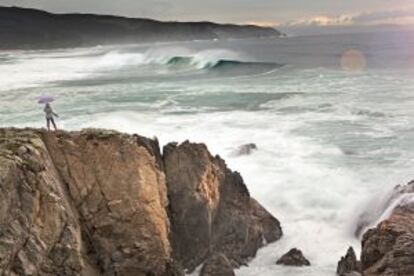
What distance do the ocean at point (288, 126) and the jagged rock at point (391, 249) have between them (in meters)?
5.28

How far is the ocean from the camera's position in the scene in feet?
64.6

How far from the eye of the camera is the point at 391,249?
10258 mm

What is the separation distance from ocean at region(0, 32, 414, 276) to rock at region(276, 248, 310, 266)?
0.78 ft

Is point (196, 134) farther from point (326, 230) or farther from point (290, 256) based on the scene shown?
point (290, 256)

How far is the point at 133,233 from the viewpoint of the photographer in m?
13.9

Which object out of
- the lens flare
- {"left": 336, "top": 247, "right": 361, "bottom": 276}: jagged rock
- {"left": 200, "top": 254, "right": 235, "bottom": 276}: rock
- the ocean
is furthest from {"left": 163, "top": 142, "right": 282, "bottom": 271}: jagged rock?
the lens flare

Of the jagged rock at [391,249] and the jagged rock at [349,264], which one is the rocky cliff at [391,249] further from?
the jagged rock at [349,264]

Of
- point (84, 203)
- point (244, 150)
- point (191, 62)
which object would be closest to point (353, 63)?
point (191, 62)

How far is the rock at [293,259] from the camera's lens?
16.3 meters

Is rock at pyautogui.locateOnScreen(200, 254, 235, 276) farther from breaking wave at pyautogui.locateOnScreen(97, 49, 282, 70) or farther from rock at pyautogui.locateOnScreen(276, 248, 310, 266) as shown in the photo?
breaking wave at pyautogui.locateOnScreen(97, 49, 282, 70)

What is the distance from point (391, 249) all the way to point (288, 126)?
22.1 m

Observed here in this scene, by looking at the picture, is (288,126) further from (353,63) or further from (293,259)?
(353,63)

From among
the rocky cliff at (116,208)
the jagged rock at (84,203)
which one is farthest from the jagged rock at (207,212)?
the jagged rock at (84,203)

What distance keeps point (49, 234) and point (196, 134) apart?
18.2 metres
